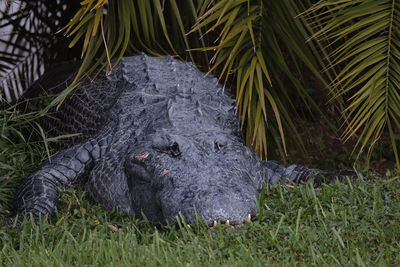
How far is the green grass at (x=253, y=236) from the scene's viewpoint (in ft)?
8.58

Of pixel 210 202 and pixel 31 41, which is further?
pixel 31 41

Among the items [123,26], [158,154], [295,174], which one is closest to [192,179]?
[158,154]

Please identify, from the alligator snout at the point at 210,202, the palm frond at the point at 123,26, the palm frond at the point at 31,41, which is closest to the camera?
the alligator snout at the point at 210,202

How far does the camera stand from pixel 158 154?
3.66 meters

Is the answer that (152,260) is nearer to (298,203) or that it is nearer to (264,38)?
(298,203)

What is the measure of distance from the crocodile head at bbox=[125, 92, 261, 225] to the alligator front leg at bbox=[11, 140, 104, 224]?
0.49 meters

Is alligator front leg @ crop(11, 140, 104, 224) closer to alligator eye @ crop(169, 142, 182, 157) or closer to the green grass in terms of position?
the green grass

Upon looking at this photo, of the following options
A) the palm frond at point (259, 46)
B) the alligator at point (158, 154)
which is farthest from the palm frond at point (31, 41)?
the palm frond at point (259, 46)

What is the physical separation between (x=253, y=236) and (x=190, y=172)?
65 centimetres

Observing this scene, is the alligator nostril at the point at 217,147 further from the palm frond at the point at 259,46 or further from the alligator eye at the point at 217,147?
the palm frond at the point at 259,46

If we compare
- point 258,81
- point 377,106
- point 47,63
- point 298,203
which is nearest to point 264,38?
point 258,81

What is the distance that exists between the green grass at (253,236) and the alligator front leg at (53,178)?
4.6 inches

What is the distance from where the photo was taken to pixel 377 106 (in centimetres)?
401

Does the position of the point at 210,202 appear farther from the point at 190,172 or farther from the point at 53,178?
the point at 53,178
